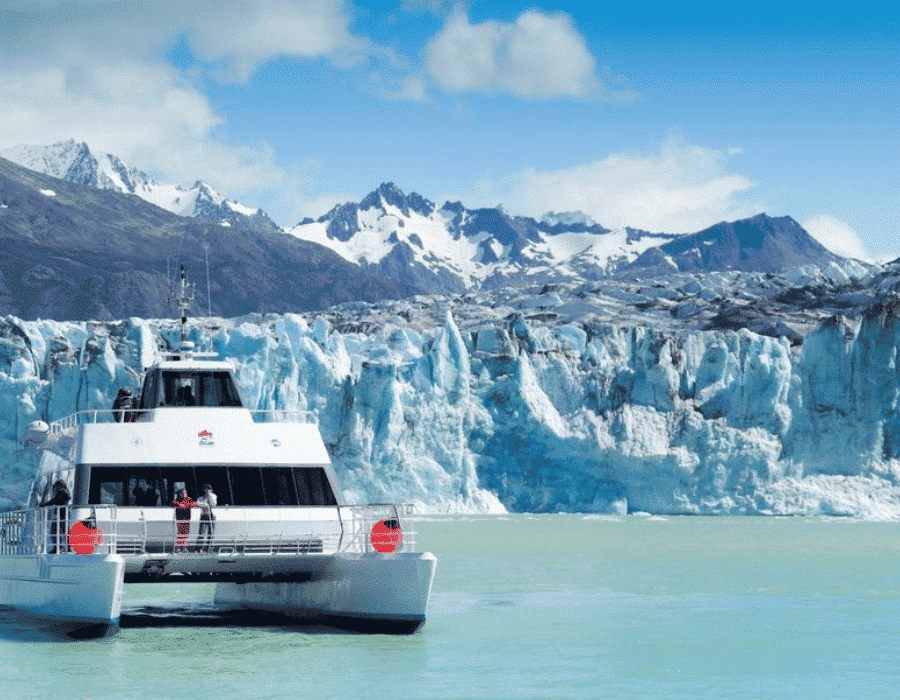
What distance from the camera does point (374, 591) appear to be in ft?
47.6

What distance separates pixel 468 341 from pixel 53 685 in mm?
34363

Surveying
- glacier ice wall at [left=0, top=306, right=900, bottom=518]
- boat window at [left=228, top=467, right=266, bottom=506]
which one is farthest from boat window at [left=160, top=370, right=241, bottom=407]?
glacier ice wall at [left=0, top=306, right=900, bottom=518]

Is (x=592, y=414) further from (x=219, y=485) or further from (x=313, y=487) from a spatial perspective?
(x=219, y=485)

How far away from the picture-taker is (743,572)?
2444 cm

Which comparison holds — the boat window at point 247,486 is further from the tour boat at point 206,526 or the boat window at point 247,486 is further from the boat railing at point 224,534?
the boat railing at point 224,534

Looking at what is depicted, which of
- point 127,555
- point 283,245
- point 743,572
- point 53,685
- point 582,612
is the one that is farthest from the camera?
point 283,245

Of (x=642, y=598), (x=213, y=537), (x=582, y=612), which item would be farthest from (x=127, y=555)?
(x=642, y=598)

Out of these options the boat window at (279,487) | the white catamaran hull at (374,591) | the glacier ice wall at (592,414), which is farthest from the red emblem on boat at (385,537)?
the glacier ice wall at (592,414)

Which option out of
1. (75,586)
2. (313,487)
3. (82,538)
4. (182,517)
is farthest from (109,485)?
(313,487)

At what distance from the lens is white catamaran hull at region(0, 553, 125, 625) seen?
13.5 meters

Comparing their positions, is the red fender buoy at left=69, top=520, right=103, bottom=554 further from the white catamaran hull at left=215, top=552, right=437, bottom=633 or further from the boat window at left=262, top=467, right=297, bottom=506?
the white catamaran hull at left=215, top=552, right=437, bottom=633

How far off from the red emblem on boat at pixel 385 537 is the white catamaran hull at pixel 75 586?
2668mm

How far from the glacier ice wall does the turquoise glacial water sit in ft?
59.4

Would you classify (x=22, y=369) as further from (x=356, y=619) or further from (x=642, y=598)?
(x=356, y=619)
